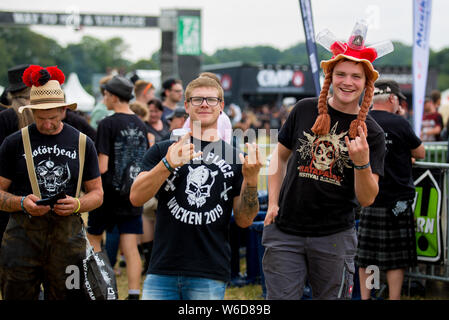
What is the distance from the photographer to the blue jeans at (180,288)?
3053 millimetres

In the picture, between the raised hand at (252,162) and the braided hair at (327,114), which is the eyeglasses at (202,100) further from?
the braided hair at (327,114)

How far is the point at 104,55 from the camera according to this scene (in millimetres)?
111000

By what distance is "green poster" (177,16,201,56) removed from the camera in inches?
557

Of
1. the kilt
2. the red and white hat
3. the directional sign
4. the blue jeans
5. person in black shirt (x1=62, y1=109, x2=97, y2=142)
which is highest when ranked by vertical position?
the directional sign

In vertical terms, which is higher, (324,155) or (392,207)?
(324,155)

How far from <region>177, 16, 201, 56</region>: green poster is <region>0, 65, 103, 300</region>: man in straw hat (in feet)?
35.4

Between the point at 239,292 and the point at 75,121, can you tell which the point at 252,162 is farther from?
the point at 239,292

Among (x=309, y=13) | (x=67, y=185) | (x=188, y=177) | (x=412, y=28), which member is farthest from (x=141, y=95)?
(x=188, y=177)

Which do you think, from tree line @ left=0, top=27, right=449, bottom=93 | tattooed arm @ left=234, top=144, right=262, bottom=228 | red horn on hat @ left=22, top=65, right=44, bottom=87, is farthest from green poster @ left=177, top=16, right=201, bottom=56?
tree line @ left=0, top=27, right=449, bottom=93

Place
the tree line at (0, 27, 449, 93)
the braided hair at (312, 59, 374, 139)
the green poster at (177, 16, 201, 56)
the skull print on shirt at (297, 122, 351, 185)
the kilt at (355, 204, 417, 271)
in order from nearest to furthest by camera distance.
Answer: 1. the braided hair at (312, 59, 374, 139)
2. the skull print on shirt at (297, 122, 351, 185)
3. the kilt at (355, 204, 417, 271)
4. the green poster at (177, 16, 201, 56)
5. the tree line at (0, 27, 449, 93)

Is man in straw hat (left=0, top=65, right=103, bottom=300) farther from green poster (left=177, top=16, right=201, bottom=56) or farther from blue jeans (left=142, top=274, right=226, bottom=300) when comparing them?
green poster (left=177, top=16, right=201, bottom=56)

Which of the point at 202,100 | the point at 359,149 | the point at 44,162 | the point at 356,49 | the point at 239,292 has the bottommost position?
the point at 239,292

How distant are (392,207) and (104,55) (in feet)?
365

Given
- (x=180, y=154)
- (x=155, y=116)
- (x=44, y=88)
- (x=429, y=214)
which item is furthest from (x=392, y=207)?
(x=44, y=88)
